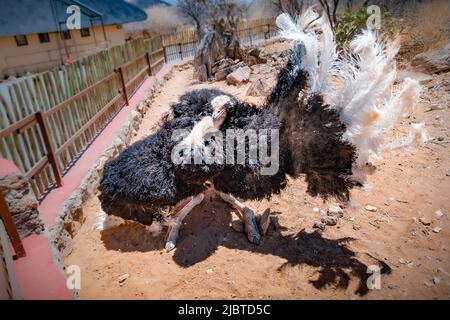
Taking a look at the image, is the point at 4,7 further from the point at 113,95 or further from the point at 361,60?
the point at 361,60

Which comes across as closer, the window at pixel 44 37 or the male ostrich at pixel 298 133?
the male ostrich at pixel 298 133

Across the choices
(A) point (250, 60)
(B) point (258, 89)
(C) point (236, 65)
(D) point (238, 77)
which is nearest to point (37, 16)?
(C) point (236, 65)

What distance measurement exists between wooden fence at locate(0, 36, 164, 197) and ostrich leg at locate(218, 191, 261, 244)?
7.20ft

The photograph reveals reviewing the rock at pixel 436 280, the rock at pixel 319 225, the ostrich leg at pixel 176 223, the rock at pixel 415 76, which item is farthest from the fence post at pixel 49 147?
the rock at pixel 415 76

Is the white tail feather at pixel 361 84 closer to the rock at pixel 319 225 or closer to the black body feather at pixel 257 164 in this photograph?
the black body feather at pixel 257 164

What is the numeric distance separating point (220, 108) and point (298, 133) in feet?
2.59

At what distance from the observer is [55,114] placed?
4.74 metres

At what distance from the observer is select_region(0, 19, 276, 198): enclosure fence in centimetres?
368

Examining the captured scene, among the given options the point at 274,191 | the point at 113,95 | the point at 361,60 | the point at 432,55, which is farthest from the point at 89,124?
the point at 432,55

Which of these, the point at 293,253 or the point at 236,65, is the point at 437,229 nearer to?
the point at 293,253

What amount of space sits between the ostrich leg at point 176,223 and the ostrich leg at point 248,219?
0.33m

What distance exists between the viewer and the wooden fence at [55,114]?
367 centimetres

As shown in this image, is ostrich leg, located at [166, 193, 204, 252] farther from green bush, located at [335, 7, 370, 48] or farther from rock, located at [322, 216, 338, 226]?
green bush, located at [335, 7, 370, 48]

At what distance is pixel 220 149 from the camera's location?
3141 millimetres
